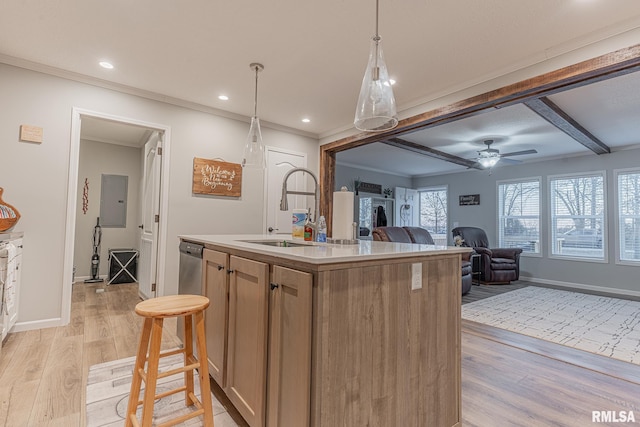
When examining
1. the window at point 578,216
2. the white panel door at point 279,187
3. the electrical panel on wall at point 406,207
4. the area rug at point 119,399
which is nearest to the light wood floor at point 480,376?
Result: the area rug at point 119,399

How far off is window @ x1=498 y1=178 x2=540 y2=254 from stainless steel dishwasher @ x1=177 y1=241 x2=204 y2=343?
6872mm

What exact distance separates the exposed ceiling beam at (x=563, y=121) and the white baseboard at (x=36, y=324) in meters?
5.18

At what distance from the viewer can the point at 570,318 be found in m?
3.65

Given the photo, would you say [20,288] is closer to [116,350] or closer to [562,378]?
[116,350]

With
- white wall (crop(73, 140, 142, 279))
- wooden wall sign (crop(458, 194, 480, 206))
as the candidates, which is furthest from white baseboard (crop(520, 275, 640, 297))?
white wall (crop(73, 140, 142, 279))

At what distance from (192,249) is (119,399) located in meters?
1.00

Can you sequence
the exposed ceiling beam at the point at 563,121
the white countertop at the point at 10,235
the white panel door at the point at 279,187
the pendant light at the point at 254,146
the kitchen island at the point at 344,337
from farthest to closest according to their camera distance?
the white panel door at the point at 279,187 → the exposed ceiling beam at the point at 563,121 → the pendant light at the point at 254,146 → the white countertop at the point at 10,235 → the kitchen island at the point at 344,337

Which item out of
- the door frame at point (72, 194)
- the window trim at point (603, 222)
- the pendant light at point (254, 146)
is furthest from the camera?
the window trim at point (603, 222)

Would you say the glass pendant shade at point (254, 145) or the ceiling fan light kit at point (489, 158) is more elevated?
the ceiling fan light kit at point (489, 158)

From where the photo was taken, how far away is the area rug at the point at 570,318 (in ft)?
9.33

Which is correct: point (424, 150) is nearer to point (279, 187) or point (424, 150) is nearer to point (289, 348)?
point (279, 187)

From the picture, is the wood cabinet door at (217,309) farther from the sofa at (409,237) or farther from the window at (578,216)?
the window at (578,216)

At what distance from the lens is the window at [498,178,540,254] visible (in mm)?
6488

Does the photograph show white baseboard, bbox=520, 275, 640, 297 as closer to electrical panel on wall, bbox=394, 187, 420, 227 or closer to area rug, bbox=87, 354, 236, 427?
electrical panel on wall, bbox=394, 187, 420, 227
